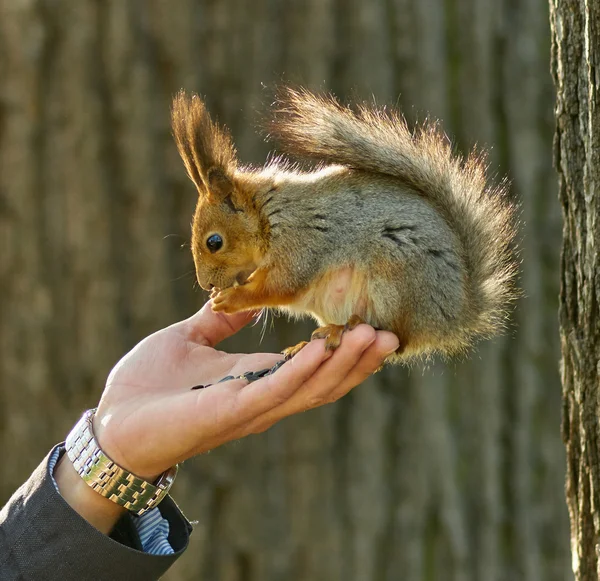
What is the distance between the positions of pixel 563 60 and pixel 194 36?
1.58 metres

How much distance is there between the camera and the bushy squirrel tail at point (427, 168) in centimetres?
199

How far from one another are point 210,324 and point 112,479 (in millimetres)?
488

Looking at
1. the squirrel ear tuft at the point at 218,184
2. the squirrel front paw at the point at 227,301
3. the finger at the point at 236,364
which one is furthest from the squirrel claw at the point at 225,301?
the squirrel ear tuft at the point at 218,184

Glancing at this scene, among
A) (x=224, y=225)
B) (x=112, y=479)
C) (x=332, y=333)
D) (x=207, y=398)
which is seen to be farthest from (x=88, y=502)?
(x=224, y=225)

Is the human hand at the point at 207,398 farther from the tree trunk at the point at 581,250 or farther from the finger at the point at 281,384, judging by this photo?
the tree trunk at the point at 581,250

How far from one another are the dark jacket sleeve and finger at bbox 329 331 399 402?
1.54 ft

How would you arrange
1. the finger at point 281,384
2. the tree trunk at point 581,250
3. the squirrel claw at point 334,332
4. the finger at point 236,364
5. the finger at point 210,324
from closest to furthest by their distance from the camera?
the tree trunk at point 581,250
the finger at point 281,384
the squirrel claw at point 334,332
the finger at point 236,364
the finger at point 210,324

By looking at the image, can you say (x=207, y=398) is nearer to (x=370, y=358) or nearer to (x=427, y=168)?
(x=370, y=358)

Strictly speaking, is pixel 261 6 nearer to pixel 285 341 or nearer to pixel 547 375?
pixel 285 341

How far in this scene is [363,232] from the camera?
6.49 feet

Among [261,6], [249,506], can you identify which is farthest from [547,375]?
[261,6]

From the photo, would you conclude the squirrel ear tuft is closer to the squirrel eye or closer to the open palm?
the squirrel eye

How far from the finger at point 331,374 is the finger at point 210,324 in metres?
0.46

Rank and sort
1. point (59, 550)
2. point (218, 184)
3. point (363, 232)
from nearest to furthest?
point (59, 550) < point (363, 232) < point (218, 184)
